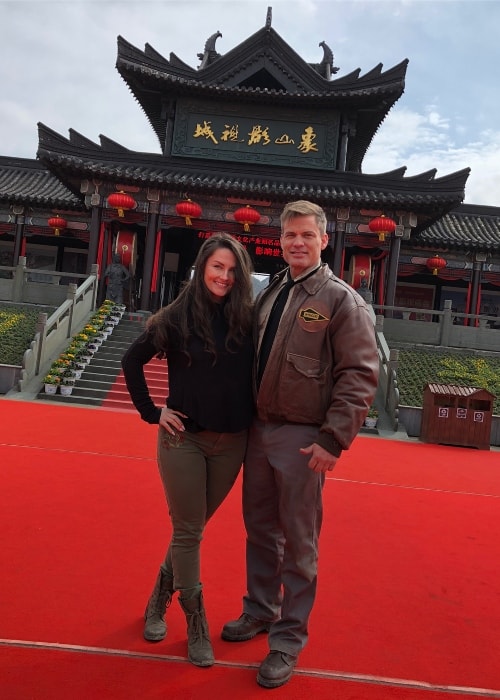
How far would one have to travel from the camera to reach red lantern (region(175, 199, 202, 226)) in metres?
14.0

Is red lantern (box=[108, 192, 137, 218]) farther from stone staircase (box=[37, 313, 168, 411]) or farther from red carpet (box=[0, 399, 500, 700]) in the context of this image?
red carpet (box=[0, 399, 500, 700])

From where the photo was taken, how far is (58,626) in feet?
7.45

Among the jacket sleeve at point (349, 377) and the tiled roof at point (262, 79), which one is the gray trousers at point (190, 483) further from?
the tiled roof at point (262, 79)

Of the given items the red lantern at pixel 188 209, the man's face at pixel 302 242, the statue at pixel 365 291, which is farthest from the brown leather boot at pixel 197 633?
the red lantern at pixel 188 209

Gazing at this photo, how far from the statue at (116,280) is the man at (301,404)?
1202 centimetres

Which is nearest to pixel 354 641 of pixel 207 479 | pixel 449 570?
pixel 207 479

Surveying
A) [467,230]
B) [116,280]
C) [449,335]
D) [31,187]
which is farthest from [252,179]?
[31,187]

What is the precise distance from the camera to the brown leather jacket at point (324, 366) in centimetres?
207

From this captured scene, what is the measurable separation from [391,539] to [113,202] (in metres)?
12.3

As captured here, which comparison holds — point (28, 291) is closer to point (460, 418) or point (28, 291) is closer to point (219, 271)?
point (460, 418)

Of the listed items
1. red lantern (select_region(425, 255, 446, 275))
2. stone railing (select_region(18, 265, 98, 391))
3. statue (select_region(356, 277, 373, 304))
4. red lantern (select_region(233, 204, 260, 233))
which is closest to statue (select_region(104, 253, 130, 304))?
stone railing (select_region(18, 265, 98, 391))

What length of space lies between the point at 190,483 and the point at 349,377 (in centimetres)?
79

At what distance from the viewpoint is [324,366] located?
218 centimetres

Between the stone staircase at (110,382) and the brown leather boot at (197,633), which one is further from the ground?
the stone staircase at (110,382)
